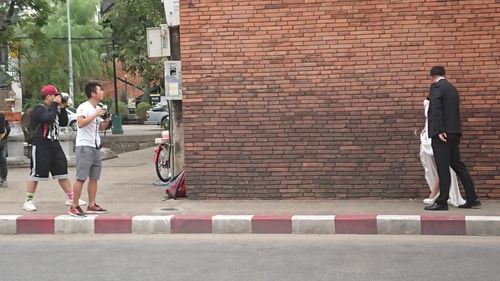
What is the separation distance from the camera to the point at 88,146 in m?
8.32

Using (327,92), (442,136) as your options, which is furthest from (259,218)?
(442,136)

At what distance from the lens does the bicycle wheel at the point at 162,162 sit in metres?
11.3

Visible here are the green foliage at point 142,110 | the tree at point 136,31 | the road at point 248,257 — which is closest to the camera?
the road at point 248,257

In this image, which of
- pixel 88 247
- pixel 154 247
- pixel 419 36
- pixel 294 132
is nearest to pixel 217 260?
pixel 154 247

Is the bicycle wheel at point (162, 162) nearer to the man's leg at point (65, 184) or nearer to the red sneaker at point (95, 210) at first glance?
the man's leg at point (65, 184)

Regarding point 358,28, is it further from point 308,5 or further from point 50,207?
point 50,207

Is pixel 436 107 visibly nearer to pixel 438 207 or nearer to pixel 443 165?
pixel 443 165

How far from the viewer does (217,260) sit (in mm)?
6426

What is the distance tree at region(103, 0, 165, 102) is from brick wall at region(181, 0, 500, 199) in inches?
417

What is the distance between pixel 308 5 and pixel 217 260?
410 cm

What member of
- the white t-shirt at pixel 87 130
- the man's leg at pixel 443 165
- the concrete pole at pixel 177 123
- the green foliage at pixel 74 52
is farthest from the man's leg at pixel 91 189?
the green foliage at pixel 74 52

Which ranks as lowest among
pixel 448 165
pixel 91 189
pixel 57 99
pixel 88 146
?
pixel 91 189

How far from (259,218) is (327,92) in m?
2.17

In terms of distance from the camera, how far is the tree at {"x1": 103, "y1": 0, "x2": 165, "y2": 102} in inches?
766
